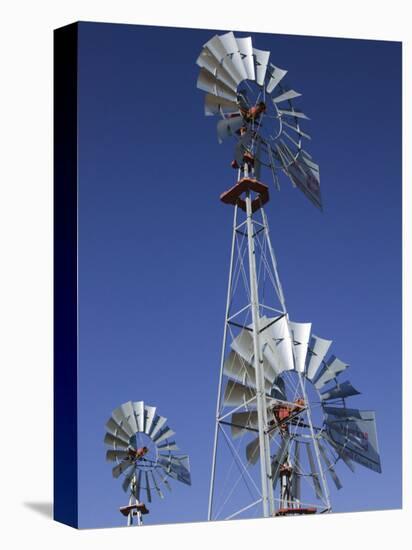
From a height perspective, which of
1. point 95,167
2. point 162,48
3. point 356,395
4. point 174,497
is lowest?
point 174,497

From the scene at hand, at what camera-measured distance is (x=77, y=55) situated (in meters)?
17.8

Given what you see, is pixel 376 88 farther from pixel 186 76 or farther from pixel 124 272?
pixel 124 272

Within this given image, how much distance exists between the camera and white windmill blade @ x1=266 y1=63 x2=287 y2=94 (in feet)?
62.4

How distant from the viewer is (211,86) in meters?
18.7

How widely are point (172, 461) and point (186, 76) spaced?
381 cm

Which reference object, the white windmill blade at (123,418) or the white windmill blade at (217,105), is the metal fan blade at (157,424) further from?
the white windmill blade at (217,105)

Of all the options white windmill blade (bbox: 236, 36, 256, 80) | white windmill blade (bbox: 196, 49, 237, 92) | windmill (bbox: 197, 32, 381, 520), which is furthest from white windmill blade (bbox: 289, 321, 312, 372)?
white windmill blade (bbox: 236, 36, 256, 80)

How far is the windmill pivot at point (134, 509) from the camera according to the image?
18.2 metres

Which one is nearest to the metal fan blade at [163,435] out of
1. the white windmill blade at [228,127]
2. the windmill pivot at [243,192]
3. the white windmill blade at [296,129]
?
the windmill pivot at [243,192]

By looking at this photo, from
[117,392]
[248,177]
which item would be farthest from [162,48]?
[117,392]

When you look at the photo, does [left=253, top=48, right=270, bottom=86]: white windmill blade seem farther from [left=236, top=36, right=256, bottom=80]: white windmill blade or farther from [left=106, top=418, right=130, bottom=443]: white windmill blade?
[left=106, top=418, right=130, bottom=443]: white windmill blade

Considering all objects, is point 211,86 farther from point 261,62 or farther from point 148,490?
point 148,490

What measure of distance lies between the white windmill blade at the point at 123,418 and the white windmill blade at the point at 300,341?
76.9 inches

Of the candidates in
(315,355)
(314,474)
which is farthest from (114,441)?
(315,355)
